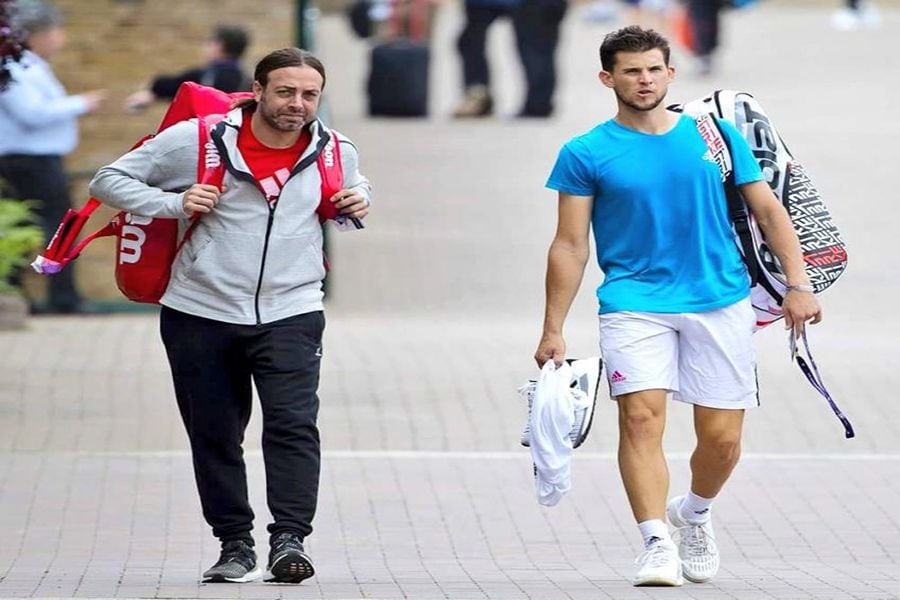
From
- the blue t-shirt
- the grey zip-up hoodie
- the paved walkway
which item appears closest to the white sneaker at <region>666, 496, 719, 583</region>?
the paved walkway

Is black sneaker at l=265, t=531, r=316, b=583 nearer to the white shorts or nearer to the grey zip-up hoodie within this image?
the grey zip-up hoodie

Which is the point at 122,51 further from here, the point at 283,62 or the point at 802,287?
the point at 802,287

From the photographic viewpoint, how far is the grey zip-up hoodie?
6414mm

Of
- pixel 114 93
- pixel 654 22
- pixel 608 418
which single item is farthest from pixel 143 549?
pixel 654 22

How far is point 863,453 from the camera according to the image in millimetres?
9742

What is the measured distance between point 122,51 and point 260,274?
8.53 m

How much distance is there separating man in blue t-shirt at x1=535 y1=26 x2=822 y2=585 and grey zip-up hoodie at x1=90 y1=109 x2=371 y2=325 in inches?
28.9

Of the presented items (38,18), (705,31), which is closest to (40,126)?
(38,18)

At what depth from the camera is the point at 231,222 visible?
6.43 metres

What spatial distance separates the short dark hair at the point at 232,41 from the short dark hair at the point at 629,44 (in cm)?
742

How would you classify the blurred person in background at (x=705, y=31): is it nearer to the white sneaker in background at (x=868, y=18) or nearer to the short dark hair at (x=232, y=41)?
the white sneaker in background at (x=868, y=18)

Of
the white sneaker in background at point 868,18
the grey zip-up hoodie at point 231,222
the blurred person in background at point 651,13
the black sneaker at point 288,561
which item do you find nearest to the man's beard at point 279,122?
the grey zip-up hoodie at point 231,222

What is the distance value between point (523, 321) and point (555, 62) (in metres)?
7.19

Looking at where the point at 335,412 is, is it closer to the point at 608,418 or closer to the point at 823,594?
the point at 608,418
